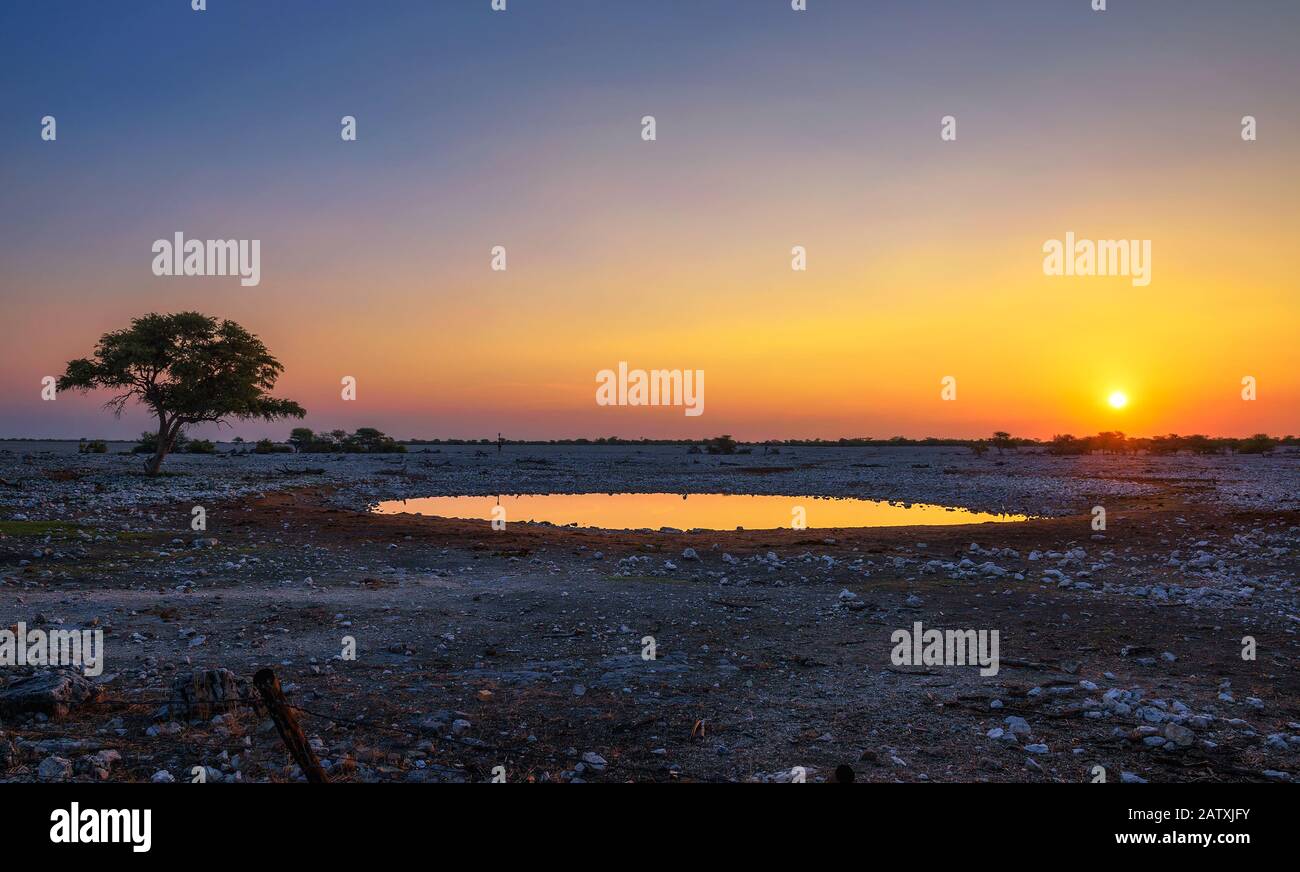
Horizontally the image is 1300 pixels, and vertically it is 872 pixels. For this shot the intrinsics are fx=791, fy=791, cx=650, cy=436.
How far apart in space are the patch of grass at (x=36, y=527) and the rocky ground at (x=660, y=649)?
172 millimetres

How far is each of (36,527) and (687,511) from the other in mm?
23734

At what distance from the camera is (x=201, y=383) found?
4300 centimetres

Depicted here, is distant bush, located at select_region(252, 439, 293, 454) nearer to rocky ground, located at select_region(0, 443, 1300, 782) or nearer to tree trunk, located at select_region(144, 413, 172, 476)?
tree trunk, located at select_region(144, 413, 172, 476)

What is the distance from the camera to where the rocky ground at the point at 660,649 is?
7406 millimetres

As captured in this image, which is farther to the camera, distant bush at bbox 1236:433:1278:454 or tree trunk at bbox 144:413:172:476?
distant bush at bbox 1236:433:1278:454

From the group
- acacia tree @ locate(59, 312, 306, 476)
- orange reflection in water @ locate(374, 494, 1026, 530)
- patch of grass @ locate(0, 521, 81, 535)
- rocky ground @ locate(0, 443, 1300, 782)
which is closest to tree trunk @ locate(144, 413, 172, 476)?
acacia tree @ locate(59, 312, 306, 476)

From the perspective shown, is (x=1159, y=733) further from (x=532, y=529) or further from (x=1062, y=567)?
(x=532, y=529)

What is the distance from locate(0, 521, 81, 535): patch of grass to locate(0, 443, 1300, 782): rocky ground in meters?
0.17

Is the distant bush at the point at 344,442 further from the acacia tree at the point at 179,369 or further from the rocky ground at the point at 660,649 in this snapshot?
the rocky ground at the point at 660,649

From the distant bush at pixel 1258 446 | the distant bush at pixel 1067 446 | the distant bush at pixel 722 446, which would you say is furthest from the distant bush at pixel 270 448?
the distant bush at pixel 1258 446

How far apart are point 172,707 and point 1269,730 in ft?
36.5

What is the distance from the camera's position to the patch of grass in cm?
2001

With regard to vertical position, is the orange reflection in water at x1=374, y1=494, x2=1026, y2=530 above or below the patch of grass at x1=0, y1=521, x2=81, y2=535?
below
